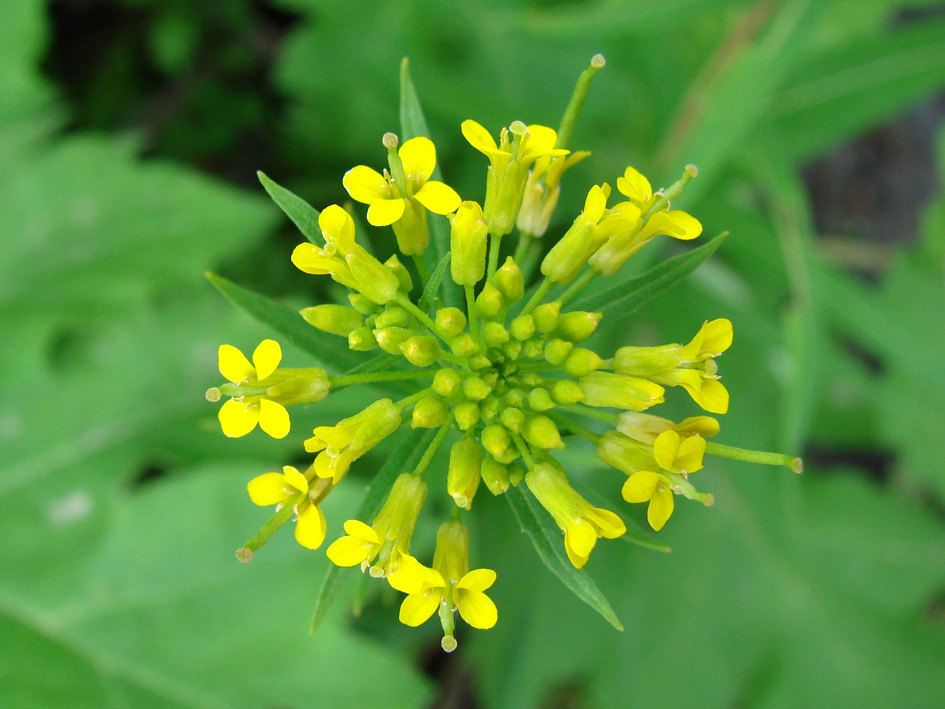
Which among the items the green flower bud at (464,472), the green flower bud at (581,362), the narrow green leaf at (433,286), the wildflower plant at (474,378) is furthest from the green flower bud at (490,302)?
the green flower bud at (464,472)

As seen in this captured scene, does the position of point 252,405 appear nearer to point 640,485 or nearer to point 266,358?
point 266,358

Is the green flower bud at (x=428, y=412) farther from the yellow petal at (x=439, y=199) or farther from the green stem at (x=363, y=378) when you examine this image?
the yellow petal at (x=439, y=199)

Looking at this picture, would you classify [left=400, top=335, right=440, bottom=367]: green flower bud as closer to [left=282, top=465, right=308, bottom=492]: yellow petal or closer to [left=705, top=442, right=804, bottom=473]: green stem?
[left=282, top=465, right=308, bottom=492]: yellow petal

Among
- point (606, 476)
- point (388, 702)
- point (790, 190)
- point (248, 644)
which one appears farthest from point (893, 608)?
point (248, 644)

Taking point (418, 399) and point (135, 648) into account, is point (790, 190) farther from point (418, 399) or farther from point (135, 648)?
point (135, 648)

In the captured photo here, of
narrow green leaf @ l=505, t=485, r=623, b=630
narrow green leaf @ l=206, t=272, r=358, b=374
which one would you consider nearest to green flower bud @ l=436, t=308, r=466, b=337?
narrow green leaf @ l=206, t=272, r=358, b=374

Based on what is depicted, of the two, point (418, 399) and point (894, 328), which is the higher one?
point (418, 399)
